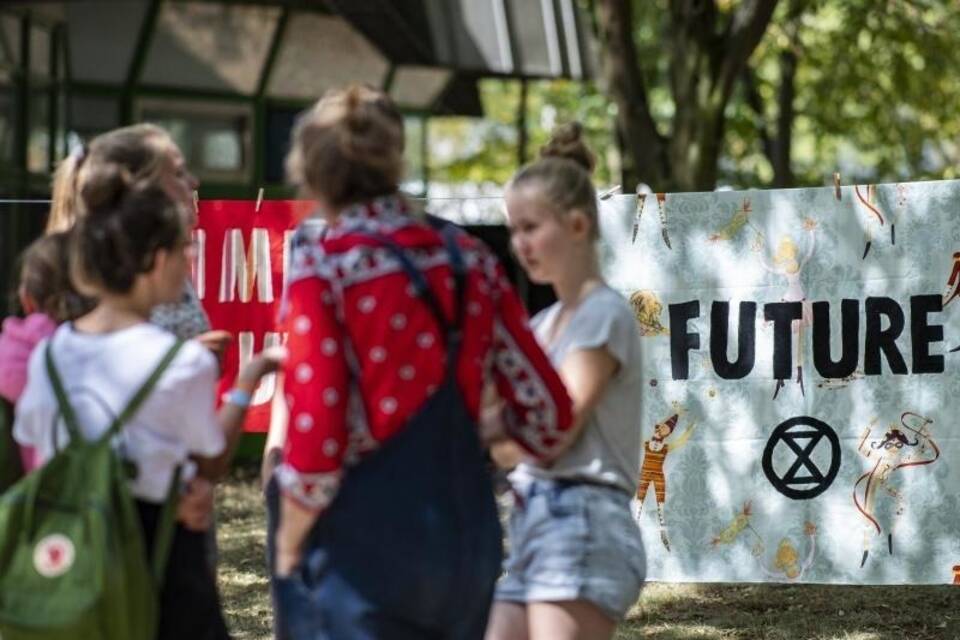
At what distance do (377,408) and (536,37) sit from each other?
1151cm

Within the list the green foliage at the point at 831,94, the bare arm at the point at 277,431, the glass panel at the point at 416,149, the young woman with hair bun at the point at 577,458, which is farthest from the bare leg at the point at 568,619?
the glass panel at the point at 416,149

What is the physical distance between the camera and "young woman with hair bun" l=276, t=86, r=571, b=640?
3.15 m

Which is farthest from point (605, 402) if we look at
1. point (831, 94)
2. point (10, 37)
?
point (831, 94)

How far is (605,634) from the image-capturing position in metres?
3.94

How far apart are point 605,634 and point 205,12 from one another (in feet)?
39.6

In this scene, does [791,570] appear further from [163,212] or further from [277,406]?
[163,212]

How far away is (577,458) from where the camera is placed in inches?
154

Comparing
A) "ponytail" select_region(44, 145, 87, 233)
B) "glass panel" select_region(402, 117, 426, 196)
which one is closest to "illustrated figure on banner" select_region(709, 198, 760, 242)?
"ponytail" select_region(44, 145, 87, 233)

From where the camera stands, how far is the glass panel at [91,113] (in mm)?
15070

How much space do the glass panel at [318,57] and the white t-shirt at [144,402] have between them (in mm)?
12164

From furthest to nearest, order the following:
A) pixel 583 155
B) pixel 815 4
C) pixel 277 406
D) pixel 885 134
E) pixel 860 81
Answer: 1. pixel 885 134
2. pixel 860 81
3. pixel 815 4
4. pixel 583 155
5. pixel 277 406

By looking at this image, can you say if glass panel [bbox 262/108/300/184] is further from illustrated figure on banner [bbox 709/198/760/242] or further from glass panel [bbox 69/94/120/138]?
illustrated figure on banner [bbox 709/198/760/242]

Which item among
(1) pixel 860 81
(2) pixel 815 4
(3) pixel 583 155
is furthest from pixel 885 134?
(3) pixel 583 155

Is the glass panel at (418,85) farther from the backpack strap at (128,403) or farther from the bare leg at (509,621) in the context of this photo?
the backpack strap at (128,403)
